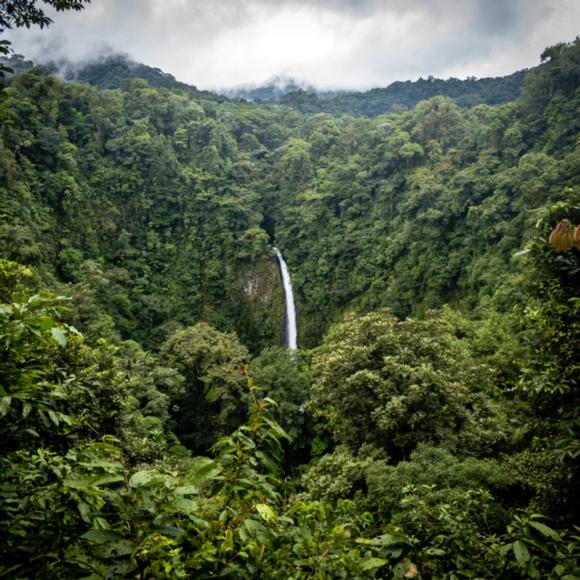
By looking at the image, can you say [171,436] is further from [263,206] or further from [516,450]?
[263,206]

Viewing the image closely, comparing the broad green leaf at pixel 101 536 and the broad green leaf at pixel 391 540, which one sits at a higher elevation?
the broad green leaf at pixel 101 536

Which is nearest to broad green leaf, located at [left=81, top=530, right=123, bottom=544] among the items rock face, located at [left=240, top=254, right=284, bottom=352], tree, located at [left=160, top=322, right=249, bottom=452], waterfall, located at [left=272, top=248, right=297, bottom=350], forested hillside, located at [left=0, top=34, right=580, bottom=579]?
forested hillside, located at [left=0, top=34, right=580, bottom=579]

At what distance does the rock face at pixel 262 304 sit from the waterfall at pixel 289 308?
0.40 metres

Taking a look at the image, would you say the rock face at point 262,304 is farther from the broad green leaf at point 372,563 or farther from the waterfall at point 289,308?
the broad green leaf at point 372,563

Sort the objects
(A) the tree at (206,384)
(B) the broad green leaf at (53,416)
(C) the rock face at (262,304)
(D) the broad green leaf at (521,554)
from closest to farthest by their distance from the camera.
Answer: (D) the broad green leaf at (521,554) < (B) the broad green leaf at (53,416) < (A) the tree at (206,384) < (C) the rock face at (262,304)

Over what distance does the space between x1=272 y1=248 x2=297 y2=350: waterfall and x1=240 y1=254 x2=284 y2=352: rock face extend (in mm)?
401

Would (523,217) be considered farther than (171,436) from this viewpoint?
Yes

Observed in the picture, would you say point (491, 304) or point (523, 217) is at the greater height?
point (523, 217)

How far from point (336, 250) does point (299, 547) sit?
2907cm

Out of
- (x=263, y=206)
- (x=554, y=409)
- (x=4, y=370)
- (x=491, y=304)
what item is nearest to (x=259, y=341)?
(x=263, y=206)

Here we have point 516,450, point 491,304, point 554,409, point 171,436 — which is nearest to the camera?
point 554,409

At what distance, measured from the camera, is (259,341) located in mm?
30781

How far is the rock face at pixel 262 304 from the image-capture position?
3044cm

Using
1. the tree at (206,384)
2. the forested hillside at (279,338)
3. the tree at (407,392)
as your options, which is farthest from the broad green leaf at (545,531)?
the tree at (206,384)
